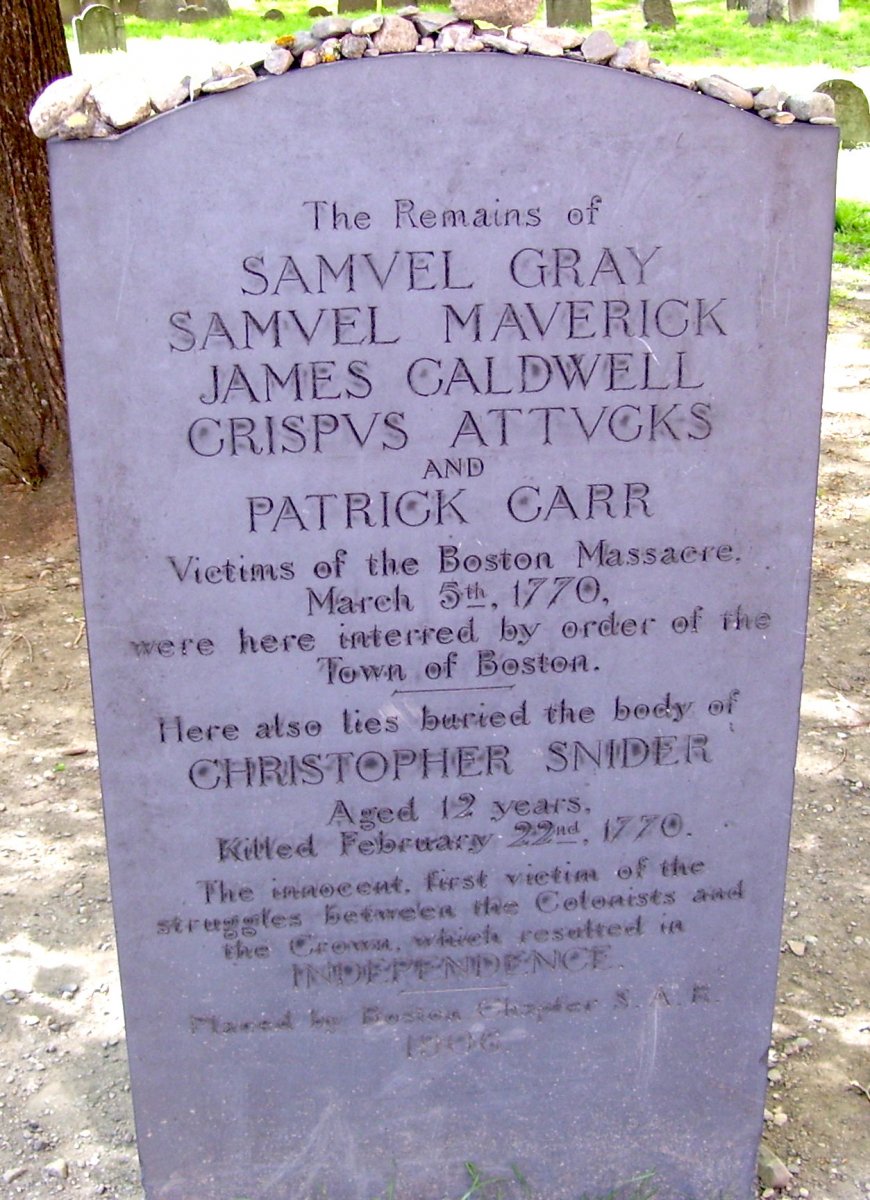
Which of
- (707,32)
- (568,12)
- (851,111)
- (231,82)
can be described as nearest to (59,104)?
(231,82)

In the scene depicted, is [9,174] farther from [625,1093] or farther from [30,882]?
[625,1093]

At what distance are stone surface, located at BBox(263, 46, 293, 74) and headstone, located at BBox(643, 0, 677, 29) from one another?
22.7 m

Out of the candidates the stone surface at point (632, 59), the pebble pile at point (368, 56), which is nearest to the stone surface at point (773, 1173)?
the pebble pile at point (368, 56)

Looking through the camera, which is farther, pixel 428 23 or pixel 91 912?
pixel 91 912

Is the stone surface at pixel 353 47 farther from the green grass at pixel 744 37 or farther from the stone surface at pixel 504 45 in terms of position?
the green grass at pixel 744 37

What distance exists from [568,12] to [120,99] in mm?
21100

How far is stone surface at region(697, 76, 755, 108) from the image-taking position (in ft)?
6.56

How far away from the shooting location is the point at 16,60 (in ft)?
16.9

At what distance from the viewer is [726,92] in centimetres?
200

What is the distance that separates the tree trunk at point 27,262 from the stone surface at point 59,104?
10.9 ft

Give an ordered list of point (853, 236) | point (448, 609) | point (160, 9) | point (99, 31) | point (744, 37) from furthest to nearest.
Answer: point (160, 9) < point (744, 37) < point (99, 31) < point (853, 236) < point (448, 609)

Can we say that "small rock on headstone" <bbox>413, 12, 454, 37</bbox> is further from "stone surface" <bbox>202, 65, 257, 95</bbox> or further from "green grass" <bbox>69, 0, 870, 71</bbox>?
"green grass" <bbox>69, 0, 870, 71</bbox>

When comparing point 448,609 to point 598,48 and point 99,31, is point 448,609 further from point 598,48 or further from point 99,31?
point 99,31

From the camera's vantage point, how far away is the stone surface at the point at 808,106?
6.58 ft
